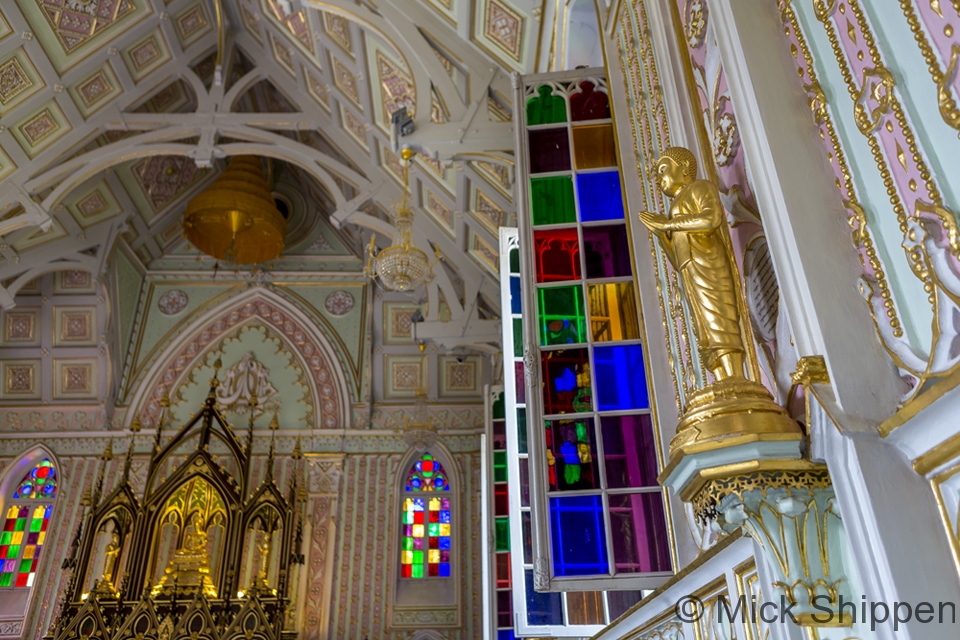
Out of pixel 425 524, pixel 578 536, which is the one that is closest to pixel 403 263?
pixel 578 536

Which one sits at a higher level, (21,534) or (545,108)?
(545,108)

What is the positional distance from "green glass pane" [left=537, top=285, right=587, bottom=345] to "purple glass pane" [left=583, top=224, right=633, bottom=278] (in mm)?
165

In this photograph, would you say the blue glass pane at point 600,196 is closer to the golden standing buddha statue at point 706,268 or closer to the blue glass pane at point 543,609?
the golden standing buddha statue at point 706,268

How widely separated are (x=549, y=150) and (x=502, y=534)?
5.02 m

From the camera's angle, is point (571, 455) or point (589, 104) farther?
point (589, 104)

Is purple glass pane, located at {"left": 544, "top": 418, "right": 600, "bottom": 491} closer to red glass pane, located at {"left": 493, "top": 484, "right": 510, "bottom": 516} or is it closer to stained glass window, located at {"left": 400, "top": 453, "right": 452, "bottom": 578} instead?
red glass pane, located at {"left": 493, "top": 484, "right": 510, "bottom": 516}

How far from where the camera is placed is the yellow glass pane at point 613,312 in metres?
3.68

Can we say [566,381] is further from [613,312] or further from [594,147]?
[594,147]

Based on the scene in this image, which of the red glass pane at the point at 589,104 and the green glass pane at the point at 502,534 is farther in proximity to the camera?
the green glass pane at the point at 502,534

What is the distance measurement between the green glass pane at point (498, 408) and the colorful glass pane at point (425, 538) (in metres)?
2.42

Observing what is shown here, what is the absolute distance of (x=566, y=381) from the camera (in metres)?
3.61

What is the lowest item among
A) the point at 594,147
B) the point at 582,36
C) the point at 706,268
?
the point at 706,268

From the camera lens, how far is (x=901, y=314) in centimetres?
151

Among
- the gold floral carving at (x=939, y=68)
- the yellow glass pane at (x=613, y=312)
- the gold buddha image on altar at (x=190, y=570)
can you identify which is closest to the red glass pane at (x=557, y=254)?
the yellow glass pane at (x=613, y=312)
